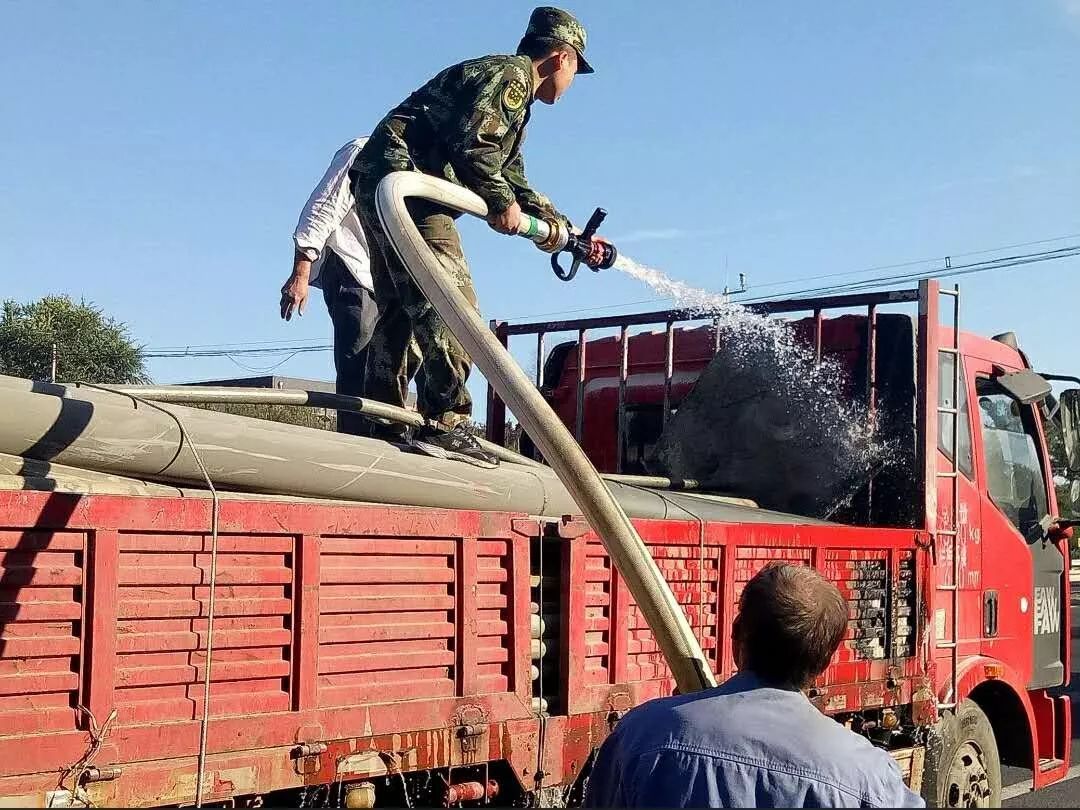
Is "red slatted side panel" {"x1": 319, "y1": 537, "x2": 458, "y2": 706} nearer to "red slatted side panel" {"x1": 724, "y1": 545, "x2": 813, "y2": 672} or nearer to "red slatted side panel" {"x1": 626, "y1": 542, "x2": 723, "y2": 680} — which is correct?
"red slatted side panel" {"x1": 626, "y1": 542, "x2": 723, "y2": 680}

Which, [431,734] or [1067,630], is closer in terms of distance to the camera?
[431,734]

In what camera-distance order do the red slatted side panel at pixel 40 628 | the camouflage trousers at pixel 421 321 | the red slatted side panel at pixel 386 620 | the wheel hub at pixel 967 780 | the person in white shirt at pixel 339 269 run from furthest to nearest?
the person in white shirt at pixel 339 269, the wheel hub at pixel 967 780, the camouflage trousers at pixel 421 321, the red slatted side panel at pixel 386 620, the red slatted side panel at pixel 40 628

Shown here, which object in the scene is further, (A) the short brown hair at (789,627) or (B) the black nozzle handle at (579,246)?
(B) the black nozzle handle at (579,246)

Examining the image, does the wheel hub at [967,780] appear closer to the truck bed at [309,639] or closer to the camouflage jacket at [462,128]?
the truck bed at [309,639]

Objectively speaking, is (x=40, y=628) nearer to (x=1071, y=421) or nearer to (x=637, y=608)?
(x=637, y=608)

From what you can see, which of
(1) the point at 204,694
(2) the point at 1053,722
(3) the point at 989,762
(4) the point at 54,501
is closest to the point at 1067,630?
(2) the point at 1053,722

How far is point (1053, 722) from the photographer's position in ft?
23.3

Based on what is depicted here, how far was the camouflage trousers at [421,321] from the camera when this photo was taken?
16.7ft

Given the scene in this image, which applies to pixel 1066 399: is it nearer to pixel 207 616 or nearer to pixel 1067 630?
pixel 1067 630

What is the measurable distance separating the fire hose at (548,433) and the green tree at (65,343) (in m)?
22.0

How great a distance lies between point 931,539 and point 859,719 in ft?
3.10

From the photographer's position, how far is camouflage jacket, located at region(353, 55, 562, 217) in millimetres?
4965

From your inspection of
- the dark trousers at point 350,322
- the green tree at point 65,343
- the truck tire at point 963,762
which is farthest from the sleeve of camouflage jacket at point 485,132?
the green tree at point 65,343

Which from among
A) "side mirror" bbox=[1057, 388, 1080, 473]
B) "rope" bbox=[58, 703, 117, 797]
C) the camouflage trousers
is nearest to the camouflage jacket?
the camouflage trousers
